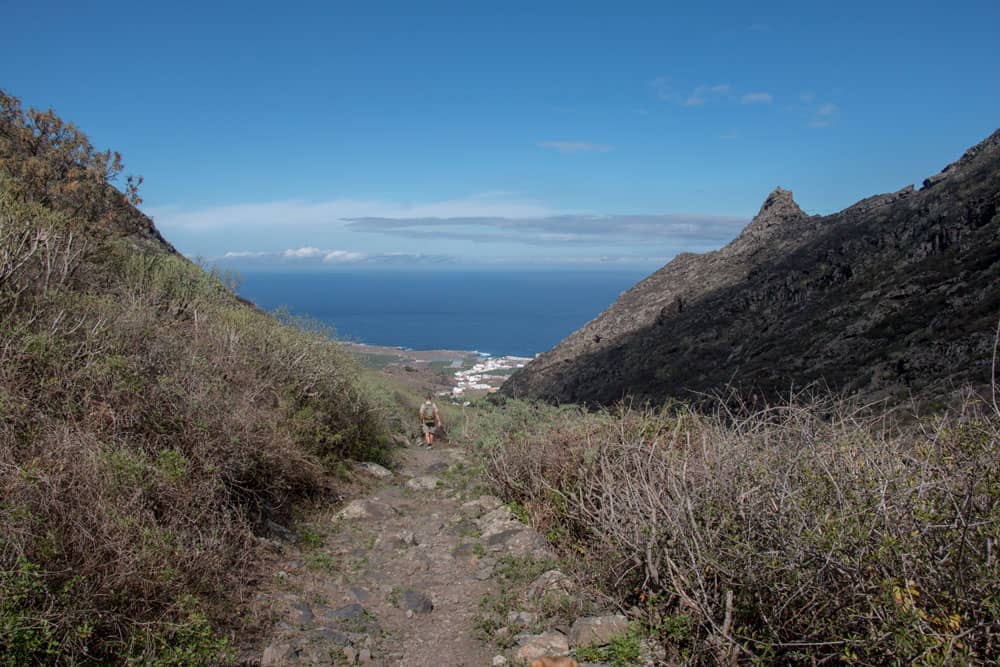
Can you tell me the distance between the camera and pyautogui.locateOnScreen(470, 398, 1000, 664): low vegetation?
3.07m

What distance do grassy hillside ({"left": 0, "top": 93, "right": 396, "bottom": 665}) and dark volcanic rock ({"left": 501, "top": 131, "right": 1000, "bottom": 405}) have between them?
27.4 feet

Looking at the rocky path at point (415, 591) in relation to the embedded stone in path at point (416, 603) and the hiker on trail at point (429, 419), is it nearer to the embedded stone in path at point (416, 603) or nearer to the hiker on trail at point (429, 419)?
the embedded stone in path at point (416, 603)

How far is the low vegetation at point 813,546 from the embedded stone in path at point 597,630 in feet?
0.63

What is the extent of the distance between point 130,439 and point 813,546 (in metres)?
5.32

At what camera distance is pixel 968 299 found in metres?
19.0

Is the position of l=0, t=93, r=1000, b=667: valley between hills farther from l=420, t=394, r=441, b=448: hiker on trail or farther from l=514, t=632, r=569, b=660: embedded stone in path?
l=420, t=394, r=441, b=448: hiker on trail

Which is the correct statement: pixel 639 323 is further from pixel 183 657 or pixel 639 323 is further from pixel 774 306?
pixel 183 657

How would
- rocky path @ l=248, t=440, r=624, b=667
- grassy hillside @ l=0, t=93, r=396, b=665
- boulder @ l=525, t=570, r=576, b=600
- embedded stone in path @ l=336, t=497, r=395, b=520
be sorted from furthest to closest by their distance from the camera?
embedded stone in path @ l=336, t=497, r=395, b=520, boulder @ l=525, t=570, r=576, b=600, rocky path @ l=248, t=440, r=624, b=667, grassy hillside @ l=0, t=93, r=396, b=665

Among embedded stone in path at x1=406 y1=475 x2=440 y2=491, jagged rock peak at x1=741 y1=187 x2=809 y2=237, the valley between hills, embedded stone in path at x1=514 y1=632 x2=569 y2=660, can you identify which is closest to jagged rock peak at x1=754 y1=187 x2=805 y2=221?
jagged rock peak at x1=741 y1=187 x2=809 y2=237

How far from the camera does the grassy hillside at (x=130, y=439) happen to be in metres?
3.57

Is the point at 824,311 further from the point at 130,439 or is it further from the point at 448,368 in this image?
the point at 448,368

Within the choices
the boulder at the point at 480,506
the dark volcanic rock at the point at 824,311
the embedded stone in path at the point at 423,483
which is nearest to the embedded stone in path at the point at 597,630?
the boulder at the point at 480,506

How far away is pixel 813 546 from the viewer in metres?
3.43

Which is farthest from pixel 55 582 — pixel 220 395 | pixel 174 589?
pixel 220 395
